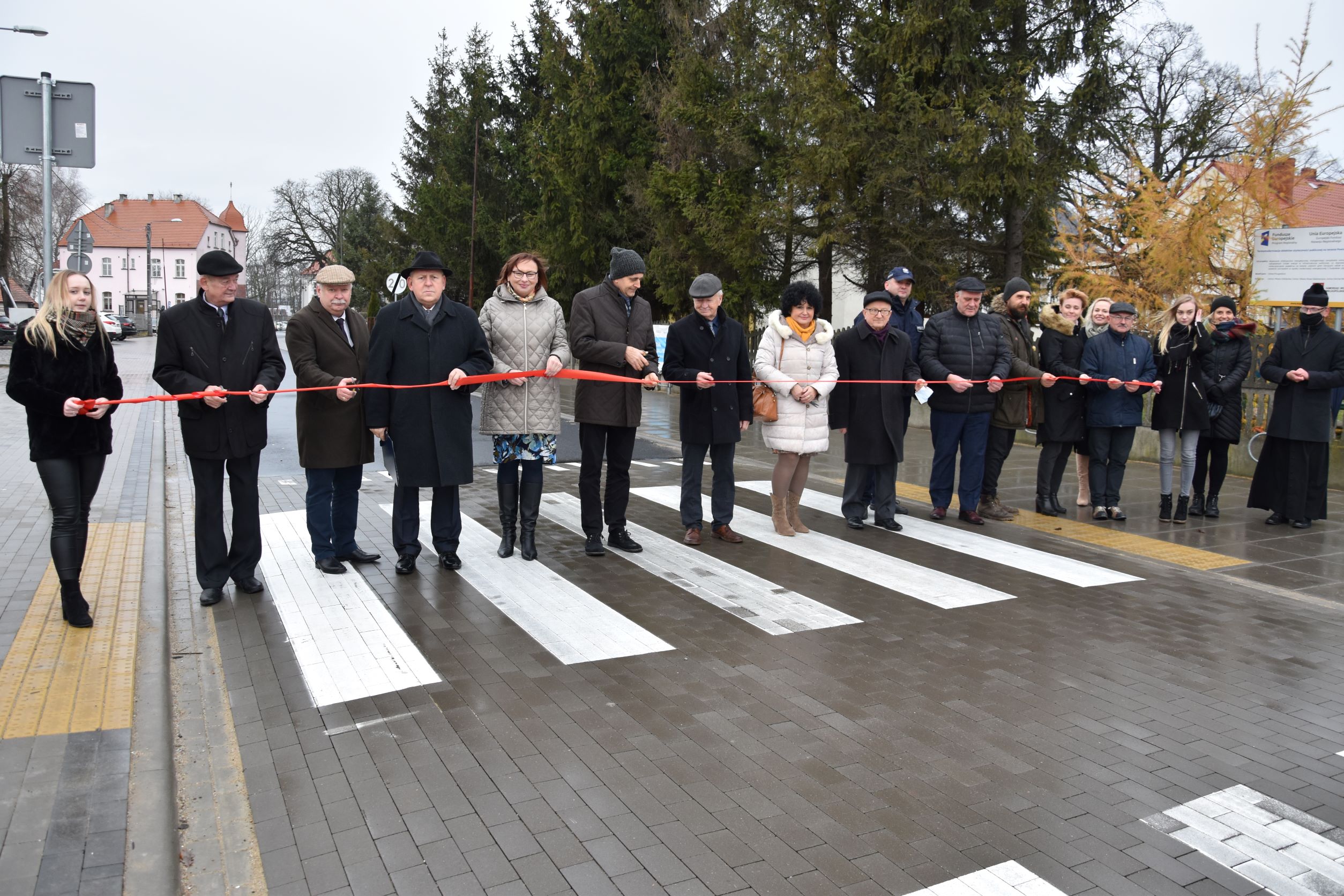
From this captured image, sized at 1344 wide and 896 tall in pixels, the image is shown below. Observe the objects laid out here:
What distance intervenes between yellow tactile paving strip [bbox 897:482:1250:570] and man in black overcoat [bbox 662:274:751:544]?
2.89 m

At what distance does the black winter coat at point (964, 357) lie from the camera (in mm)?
8688

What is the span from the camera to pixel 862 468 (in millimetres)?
8695

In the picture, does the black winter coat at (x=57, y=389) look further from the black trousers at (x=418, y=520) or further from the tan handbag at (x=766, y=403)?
the tan handbag at (x=766, y=403)

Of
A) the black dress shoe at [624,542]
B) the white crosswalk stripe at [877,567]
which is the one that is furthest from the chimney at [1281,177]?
the black dress shoe at [624,542]

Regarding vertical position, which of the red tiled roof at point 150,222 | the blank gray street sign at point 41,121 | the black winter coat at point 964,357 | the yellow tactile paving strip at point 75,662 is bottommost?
the yellow tactile paving strip at point 75,662

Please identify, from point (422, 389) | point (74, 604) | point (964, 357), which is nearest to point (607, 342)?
point (422, 389)

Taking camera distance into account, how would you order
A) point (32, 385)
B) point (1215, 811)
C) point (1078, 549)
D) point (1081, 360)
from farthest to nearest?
point (1081, 360) → point (1078, 549) → point (32, 385) → point (1215, 811)

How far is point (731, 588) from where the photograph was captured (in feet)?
21.8

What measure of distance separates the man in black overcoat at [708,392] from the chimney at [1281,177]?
10.8 meters

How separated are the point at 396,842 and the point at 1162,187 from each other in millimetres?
16189

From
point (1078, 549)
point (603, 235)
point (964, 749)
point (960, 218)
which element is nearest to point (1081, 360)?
point (1078, 549)

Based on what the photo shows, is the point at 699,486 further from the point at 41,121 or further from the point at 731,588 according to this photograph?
the point at 41,121

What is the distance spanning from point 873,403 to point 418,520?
151 inches

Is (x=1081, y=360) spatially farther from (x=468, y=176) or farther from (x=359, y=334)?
(x=468, y=176)
